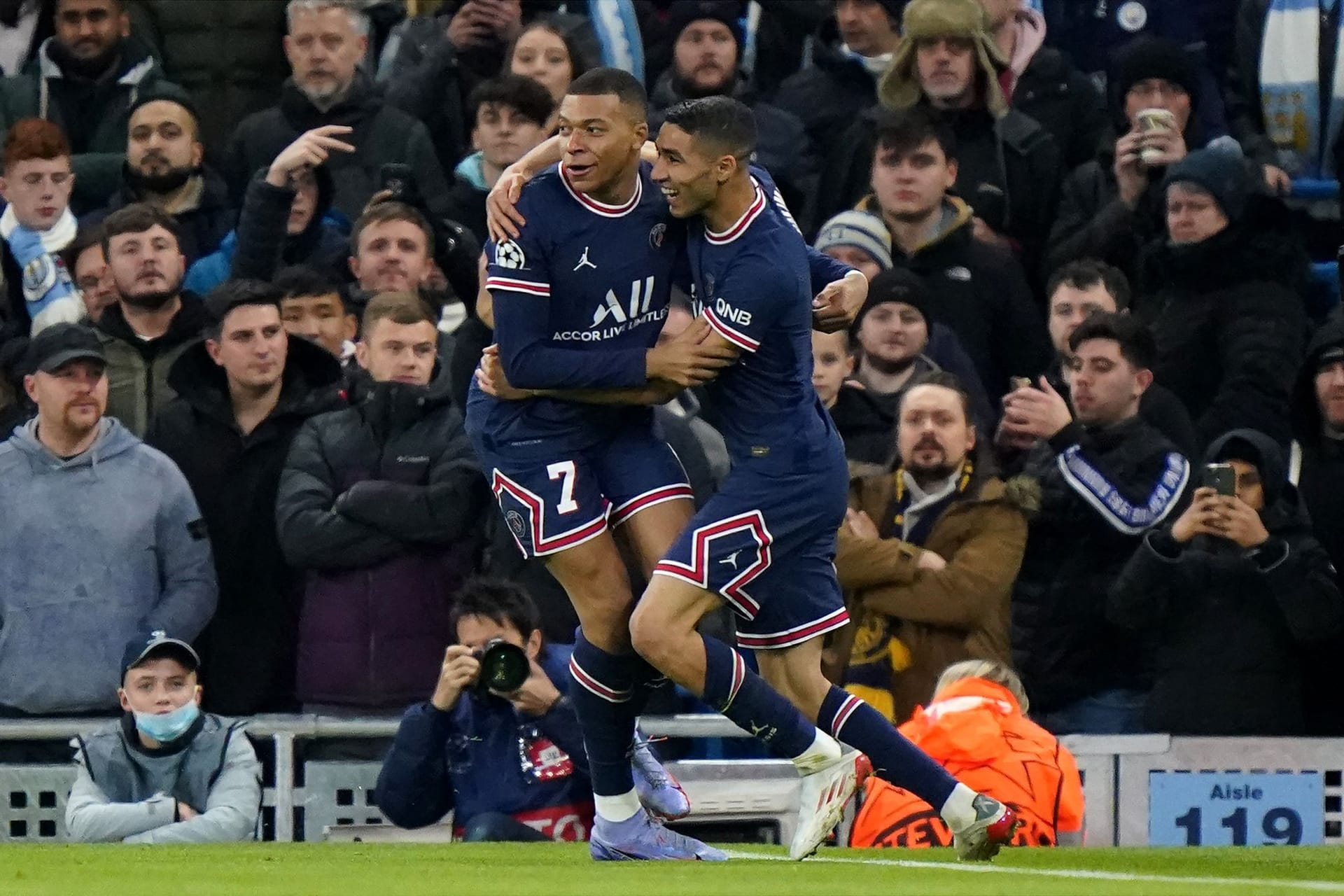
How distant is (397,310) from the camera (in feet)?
35.9

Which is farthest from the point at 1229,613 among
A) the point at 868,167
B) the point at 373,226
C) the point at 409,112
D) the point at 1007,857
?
the point at 409,112

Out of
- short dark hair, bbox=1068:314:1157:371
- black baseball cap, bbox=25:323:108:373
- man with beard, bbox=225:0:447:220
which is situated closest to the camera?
short dark hair, bbox=1068:314:1157:371

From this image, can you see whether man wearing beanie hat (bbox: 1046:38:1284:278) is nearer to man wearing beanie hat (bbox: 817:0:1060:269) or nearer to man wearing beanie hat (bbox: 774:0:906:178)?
man wearing beanie hat (bbox: 817:0:1060:269)

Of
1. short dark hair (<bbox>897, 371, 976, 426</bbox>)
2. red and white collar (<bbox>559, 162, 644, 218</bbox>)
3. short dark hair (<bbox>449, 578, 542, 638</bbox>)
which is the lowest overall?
short dark hair (<bbox>449, 578, 542, 638</bbox>)

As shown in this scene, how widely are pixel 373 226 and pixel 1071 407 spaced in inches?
130

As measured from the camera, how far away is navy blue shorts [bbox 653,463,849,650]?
25.7 ft

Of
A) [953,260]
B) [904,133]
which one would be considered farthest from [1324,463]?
[904,133]

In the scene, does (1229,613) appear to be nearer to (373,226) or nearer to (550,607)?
(550,607)

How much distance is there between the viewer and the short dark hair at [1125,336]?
414 inches

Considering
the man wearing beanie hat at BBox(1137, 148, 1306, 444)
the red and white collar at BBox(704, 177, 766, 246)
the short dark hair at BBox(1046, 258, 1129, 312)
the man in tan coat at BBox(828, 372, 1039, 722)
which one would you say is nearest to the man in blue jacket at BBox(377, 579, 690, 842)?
the man in tan coat at BBox(828, 372, 1039, 722)

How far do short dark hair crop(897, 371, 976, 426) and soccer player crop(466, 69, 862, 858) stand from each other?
1.94 m

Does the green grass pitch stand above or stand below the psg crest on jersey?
below

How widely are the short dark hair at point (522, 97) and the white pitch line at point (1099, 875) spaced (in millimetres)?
4632

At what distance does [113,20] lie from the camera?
1332 cm
